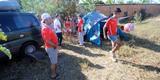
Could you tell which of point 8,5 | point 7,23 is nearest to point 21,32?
point 7,23

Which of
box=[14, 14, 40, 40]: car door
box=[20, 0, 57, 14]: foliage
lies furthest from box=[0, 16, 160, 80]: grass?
box=[20, 0, 57, 14]: foliage

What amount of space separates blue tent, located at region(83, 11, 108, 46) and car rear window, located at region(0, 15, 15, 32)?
5.22 metres

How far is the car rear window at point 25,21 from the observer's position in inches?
408

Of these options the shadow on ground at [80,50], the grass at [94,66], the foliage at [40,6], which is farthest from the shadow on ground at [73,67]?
the foliage at [40,6]

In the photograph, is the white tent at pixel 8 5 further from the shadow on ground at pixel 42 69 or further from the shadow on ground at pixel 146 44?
the shadow on ground at pixel 146 44

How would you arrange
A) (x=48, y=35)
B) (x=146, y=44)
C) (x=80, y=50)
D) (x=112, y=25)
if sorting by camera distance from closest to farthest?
(x=48, y=35)
(x=112, y=25)
(x=80, y=50)
(x=146, y=44)

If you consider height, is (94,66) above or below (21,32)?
below

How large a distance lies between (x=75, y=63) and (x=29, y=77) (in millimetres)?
1877

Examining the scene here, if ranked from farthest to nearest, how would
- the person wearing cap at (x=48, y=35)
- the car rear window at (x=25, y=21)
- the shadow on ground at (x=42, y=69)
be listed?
the car rear window at (x=25, y=21)
the shadow on ground at (x=42, y=69)
the person wearing cap at (x=48, y=35)

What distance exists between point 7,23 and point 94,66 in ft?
11.3

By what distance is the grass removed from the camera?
882 cm

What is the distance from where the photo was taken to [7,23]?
32.9 ft

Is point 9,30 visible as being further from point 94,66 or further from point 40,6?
point 40,6

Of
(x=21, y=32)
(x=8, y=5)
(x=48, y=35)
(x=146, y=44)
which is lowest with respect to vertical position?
(x=146, y=44)
